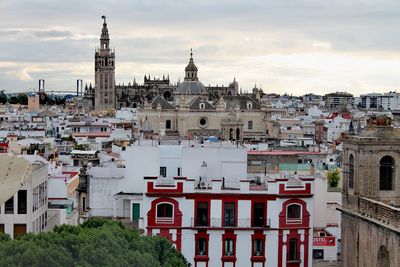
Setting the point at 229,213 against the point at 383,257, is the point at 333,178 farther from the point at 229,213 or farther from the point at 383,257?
the point at 383,257

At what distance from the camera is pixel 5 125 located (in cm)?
13888

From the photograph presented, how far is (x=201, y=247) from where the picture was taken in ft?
124

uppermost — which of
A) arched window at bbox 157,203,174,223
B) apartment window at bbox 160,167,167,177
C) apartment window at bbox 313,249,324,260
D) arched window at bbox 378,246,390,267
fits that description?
apartment window at bbox 160,167,167,177

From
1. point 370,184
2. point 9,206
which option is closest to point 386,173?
point 370,184

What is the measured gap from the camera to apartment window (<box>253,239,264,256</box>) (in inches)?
1489

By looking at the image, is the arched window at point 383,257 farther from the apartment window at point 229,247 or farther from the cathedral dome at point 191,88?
the cathedral dome at point 191,88

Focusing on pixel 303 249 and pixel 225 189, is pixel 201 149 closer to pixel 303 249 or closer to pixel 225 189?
pixel 225 189

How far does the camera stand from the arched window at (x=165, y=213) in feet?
124

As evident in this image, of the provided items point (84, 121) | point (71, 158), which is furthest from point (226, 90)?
point (71, 158)

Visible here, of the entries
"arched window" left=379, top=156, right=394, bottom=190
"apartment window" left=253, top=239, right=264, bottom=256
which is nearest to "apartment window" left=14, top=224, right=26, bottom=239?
"apartment window" left=253, top=239, right=264, bottom=256

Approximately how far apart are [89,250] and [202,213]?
10.4 metres

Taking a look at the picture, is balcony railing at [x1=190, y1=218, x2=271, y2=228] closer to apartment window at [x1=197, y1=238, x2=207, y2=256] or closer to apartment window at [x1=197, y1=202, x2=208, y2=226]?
apartment window at [x1=197, y1=202, x2=208, y2=226]

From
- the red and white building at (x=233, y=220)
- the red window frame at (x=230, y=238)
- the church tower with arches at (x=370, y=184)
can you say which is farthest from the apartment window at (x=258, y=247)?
the church tower with arches at (x=370, y=184)

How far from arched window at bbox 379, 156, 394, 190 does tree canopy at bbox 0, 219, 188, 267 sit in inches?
269
